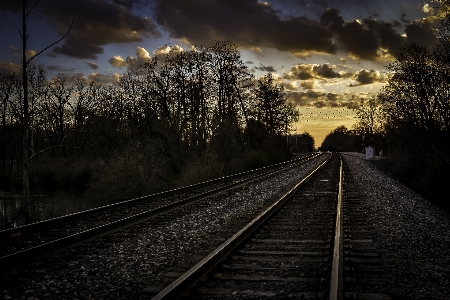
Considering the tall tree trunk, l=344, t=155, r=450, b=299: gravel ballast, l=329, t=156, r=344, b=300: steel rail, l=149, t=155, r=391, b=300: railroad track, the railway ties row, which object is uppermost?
the tall tree trunk

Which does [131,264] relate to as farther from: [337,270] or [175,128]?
[175,128]

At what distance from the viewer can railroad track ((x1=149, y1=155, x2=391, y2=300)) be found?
16.2 ft

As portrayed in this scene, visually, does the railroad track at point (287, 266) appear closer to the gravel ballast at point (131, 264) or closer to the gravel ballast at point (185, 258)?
the gravel ballast at point (185, 258)

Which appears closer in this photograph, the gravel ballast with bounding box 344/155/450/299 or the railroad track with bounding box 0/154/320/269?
the gravel ballast with bounding box 344/155/450/299

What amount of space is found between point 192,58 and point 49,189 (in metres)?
16.7

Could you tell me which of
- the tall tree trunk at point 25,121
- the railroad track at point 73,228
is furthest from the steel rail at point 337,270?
the tall tree trunk at point 25,121

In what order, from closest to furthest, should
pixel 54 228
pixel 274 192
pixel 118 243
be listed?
pixel 118 243 < pixel 54 228 < pixel 274 192

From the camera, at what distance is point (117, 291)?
5234 millimetres

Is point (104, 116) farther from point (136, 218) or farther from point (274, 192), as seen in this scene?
point (136, 218)

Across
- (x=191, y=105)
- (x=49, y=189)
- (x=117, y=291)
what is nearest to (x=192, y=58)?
(x=191, y=105)

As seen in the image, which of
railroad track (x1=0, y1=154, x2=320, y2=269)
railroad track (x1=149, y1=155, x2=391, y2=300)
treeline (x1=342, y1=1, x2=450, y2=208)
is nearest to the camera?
railroad track (x1=149, y1=155, x2=391, y2=300)

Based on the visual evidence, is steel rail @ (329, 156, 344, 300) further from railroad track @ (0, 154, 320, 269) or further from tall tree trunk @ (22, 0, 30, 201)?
tall tree trunk @ (22, 0, 30, 201)

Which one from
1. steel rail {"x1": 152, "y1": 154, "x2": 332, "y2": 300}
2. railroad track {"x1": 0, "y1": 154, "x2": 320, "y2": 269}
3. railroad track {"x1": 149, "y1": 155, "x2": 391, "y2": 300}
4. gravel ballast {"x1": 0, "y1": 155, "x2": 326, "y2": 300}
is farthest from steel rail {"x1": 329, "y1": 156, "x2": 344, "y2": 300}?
railroad track {"x1": 0, "y1": 154, "x2": 320, "y2": 269}

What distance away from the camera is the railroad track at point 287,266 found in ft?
16.2
